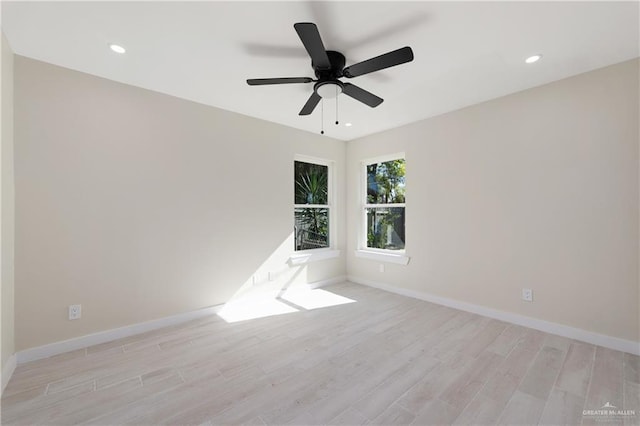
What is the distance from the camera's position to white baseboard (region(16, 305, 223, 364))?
224 cm

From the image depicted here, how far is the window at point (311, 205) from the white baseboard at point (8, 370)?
2.95 metres

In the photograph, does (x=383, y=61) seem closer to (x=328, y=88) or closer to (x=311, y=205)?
(x=328, y=88)

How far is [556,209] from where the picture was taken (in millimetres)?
2668

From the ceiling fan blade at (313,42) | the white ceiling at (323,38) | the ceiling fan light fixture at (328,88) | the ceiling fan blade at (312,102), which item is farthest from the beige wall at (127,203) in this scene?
the ceiling fan blade at (313,42)

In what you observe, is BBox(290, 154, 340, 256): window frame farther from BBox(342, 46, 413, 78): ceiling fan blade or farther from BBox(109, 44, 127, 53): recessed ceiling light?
BBox(109, 44, 127, 53): recessed ceiling light

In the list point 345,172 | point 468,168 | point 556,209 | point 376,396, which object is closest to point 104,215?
point 376,396

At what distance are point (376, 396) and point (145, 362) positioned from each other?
1819mm

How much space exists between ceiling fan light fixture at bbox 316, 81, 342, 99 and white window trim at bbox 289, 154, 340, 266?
5.99ft

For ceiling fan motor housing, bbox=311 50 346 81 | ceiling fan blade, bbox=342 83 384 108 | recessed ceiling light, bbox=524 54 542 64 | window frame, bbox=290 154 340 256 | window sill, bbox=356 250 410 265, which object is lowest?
window sill, bbox=356 250 410 265

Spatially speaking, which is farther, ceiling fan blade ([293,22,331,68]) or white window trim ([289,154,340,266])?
white window trim ([289,154,340,266])

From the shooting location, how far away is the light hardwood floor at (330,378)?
5.37 feet

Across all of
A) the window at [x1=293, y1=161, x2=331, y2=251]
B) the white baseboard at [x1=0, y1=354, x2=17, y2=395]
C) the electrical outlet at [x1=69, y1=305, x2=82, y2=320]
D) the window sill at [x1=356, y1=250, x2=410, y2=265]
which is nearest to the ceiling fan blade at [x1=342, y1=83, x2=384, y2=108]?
the window at [x1=293, y1=161, x2=331, y2=251]

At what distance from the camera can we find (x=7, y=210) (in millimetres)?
2023

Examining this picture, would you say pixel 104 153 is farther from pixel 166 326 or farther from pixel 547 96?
pixel 547 96
